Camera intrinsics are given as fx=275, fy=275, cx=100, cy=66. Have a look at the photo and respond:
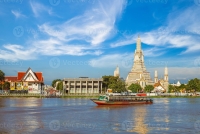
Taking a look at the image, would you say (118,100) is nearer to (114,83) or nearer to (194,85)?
(114,83)

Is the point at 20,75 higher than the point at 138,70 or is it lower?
lower

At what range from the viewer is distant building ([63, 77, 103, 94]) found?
372 feet

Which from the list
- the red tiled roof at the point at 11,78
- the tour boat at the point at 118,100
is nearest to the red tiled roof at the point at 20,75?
the red tiled roof at the point at 11,78

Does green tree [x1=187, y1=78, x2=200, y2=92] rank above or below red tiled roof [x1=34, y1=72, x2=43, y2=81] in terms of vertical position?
below

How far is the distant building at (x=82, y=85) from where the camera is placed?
113500mm

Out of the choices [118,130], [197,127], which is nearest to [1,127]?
[118,130]

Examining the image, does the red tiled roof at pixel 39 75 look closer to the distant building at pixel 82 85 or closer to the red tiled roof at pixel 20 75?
the red tiled roof at pixel 20 75

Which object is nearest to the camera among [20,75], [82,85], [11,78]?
[20,75]

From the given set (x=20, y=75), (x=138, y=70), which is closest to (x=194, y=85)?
(x=138, y=70)

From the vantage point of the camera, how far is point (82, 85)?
115m

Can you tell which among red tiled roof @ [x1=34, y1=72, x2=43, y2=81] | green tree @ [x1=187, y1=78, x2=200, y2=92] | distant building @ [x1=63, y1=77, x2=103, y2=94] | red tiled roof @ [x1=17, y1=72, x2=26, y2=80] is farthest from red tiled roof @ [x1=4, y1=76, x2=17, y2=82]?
green tree @ [x1=187, y1=78, x2=200, y2=92]

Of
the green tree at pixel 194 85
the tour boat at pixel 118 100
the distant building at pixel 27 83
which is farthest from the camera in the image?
the green tree at pixel 194 85

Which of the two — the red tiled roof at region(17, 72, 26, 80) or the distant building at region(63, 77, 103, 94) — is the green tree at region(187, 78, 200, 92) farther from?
the red tiled roof at region(17, 72, 26, 80)

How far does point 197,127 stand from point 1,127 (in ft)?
65.4
